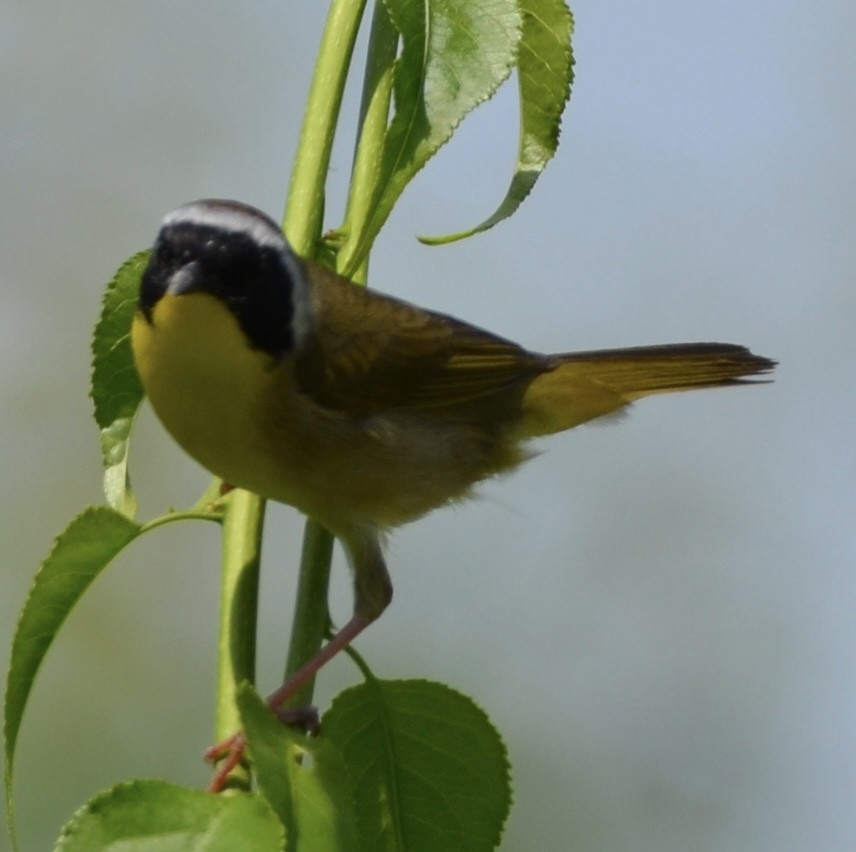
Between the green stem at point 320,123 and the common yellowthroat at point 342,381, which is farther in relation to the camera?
the common yellowthroat at point 342,381

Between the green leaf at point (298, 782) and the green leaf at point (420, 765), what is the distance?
0.87 feet

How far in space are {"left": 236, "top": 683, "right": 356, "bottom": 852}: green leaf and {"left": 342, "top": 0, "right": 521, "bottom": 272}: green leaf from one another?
554 millimetres

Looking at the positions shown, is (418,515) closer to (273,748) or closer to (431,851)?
(431,851)

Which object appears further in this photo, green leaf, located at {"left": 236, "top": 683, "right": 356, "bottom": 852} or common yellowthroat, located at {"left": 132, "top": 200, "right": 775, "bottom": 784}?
common yellowthroat, located at {"left": 132, "top": 200, "right": 775, "bottom": 784}

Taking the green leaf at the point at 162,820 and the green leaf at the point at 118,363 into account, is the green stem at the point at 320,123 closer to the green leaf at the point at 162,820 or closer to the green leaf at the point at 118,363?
the green leaf at the point at 118,363

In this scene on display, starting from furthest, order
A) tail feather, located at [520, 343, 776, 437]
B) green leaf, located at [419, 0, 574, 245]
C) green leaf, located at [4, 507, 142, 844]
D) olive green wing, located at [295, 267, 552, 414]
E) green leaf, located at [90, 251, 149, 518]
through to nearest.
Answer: tail feather, located at [520, 343, 776, 437] < olive green wing, located at [295, 267, 552, 414] < green leaf, located at [90, 251, 149, 518] < green leaf, located at [419, 0, 574, 245] < green leaf, located at [4, 507, 142, 844]

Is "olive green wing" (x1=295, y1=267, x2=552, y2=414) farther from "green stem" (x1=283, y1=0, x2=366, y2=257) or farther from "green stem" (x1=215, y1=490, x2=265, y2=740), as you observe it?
"green stem" (x1=215, y1=490, x2=265, y2=740)

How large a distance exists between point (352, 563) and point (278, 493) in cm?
41

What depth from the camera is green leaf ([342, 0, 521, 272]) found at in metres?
1.62

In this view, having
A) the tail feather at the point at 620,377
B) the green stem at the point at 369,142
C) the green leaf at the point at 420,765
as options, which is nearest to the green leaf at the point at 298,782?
the green leaf at the point at 420,765

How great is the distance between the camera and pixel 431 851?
1.81 metres

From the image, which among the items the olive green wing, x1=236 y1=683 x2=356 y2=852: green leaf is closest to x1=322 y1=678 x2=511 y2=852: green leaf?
x1=236 y1=683 x2=356 y2=852: green leaf

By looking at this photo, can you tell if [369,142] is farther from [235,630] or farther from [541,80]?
[235,630]

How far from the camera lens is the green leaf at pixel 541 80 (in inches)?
70.6
